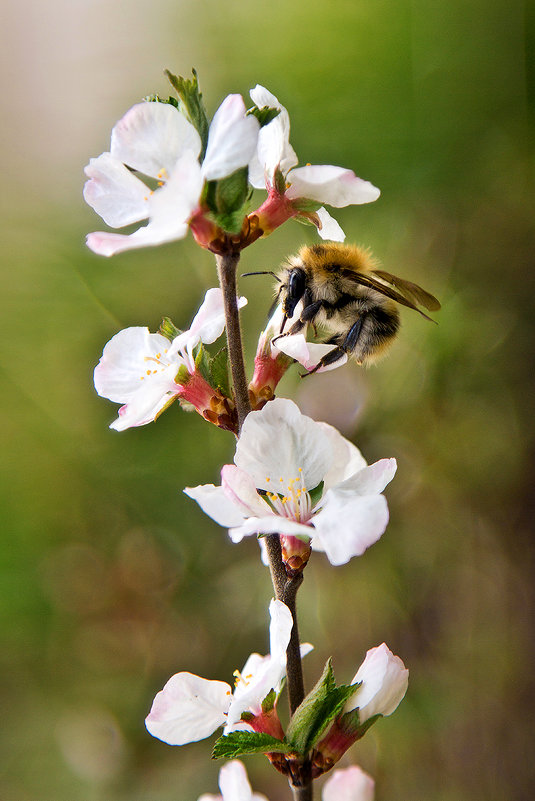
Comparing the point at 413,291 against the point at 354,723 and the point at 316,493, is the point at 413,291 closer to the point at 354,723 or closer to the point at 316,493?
the point at 316,493

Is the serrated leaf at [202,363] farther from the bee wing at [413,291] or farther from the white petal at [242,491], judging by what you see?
the bee wing at [413,291]

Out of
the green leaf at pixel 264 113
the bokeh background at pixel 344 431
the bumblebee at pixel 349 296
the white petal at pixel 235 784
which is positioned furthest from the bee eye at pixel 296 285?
the bokeh background at pixel 344 431

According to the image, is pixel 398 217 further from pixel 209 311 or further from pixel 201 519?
pixel 209 311

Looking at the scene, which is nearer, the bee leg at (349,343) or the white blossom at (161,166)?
the white blossom at (161,166)

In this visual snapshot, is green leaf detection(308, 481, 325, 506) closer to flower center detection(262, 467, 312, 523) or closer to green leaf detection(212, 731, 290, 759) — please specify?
flower center detection(262, 467, 312, 523)

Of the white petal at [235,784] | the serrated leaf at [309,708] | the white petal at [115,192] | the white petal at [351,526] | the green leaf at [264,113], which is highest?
the green leaf at [264,113]

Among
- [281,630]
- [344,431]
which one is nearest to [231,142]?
[281,630]

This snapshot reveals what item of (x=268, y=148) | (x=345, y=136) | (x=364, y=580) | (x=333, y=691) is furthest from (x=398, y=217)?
(x=333, y=691)
